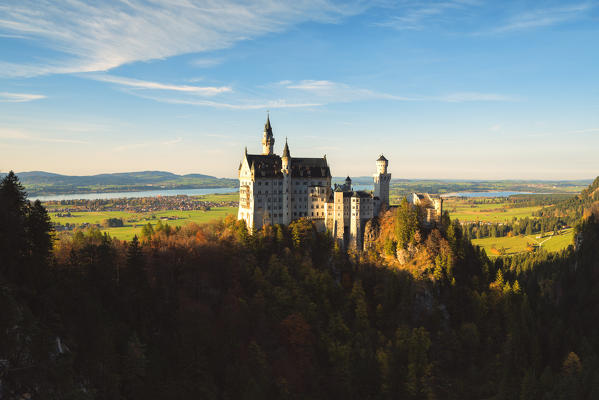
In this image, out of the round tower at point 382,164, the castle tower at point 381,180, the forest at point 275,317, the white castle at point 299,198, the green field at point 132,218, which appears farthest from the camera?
the green field at point 132,218

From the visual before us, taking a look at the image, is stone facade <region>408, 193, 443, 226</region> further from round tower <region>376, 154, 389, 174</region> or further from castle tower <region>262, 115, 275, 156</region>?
castle tower <region>262, 115, 275, 156</region>

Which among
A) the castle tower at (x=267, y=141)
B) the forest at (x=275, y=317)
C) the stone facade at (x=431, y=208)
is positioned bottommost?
the forest at (x=275, y=317)

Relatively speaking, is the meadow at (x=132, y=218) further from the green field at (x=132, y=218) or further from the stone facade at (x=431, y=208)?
the stone facade at (x=431, y=208)

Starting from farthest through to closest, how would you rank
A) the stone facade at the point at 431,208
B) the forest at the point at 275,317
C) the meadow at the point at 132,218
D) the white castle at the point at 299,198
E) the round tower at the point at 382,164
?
the meadow at the point at 132,218 < the round tower at the point at 382,164 < the stone facade at the point at 431,208 < the white castle at the point at 299,198 < the forest at the point at 275,317

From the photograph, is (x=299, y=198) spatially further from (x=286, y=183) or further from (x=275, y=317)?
(x=275, y=317)

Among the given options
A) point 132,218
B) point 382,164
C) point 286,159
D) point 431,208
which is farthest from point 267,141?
point 132,218

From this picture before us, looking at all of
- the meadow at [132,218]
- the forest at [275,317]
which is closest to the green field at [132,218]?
the meadow at [132,218]

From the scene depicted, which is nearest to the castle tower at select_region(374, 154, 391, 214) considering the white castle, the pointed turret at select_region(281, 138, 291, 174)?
the white castle
